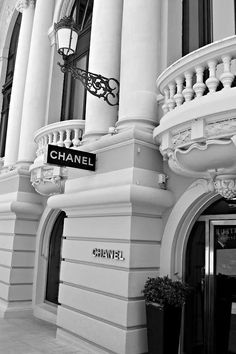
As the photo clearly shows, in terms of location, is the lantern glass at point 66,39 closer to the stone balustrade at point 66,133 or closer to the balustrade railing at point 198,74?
the stone balustrade at point 66,133

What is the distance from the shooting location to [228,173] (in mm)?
4918

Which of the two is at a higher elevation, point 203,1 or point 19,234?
point 203,1

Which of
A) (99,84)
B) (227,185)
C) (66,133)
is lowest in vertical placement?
(227,185)

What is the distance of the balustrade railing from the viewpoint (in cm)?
464

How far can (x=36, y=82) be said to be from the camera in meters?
9.88

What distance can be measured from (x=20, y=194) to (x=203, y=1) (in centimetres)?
571

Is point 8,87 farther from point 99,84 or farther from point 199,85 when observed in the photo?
point 199,85

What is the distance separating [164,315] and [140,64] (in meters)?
3.88

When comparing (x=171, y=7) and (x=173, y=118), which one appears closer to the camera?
(x=173, y=118)

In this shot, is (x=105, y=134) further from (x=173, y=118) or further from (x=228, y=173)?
(x=228, y=173)

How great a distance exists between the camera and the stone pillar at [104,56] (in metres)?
→ 6.85

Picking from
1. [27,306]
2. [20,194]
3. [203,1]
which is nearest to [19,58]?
[20,194]

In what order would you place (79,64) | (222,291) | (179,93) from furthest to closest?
(79,64), (222,291), (179,93)

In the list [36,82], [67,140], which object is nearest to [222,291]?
[67,140]
